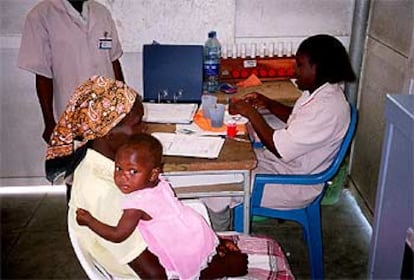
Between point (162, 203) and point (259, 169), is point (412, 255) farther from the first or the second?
point (259, 169)

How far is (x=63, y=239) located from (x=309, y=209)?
4.52 feet

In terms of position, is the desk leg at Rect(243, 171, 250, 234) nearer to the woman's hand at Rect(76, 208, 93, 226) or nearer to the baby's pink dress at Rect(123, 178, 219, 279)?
the baby's pink dress at Rect(123, 178, 219, 279)

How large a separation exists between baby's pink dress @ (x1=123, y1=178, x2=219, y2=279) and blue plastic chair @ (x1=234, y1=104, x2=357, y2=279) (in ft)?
2.31

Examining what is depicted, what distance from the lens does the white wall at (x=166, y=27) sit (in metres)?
3.31

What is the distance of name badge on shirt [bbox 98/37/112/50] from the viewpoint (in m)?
2.83

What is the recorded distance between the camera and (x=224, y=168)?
6.82 feet

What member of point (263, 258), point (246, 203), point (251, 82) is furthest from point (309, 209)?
point (251, 82)

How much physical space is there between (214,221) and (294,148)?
478mm

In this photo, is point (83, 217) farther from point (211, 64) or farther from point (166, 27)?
point (166, 27)

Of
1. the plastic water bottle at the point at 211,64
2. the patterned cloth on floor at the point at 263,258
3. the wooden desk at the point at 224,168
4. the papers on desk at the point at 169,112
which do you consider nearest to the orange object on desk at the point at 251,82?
the plastic water bottle at the point at 211,64

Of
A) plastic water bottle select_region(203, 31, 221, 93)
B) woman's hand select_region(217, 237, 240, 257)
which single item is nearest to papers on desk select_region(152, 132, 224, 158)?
woman's hand select_region(217, 237, 240, 257)

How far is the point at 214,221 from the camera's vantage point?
A: 249cm

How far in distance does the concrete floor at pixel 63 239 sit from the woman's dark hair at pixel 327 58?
99 cm

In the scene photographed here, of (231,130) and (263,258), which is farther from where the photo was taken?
→ (231,130)
